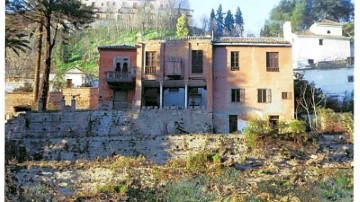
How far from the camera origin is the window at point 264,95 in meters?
6.61

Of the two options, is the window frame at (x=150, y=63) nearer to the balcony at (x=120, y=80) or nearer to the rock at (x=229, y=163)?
the balcony at (x=120, y=80)

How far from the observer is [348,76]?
18.7ft

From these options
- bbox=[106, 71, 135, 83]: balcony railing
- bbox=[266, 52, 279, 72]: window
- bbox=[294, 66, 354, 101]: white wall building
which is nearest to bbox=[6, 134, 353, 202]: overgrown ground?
bbox=[294, 66, 354, 101]: white wall building

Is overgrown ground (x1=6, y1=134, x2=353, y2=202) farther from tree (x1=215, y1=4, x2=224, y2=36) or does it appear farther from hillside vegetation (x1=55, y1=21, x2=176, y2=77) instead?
tree (x1=215, y1=4, x2=224, y2=36)

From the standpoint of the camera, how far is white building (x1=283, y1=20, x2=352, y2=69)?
5.91 metres

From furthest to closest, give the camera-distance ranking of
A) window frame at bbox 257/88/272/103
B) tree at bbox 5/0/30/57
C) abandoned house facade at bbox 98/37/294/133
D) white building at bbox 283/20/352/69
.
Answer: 1. abandoned house facade at bbox 98/37/294/133
2. window frame at bbox 257/88/272/103
3. white building at bbox 283/20/352/69
4. tree at bbox 5/0/30/57

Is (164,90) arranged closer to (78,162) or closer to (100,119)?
(100,119)

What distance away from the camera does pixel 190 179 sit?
18.8 ft

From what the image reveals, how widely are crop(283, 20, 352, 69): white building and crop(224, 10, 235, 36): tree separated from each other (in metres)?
0.59

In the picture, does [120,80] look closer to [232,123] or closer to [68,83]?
[68,83]

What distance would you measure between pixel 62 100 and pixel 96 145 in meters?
0.71

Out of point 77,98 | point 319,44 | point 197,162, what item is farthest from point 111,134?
point 319,44

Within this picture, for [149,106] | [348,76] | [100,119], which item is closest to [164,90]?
[149,106]

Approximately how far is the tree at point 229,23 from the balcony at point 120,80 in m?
1.50
